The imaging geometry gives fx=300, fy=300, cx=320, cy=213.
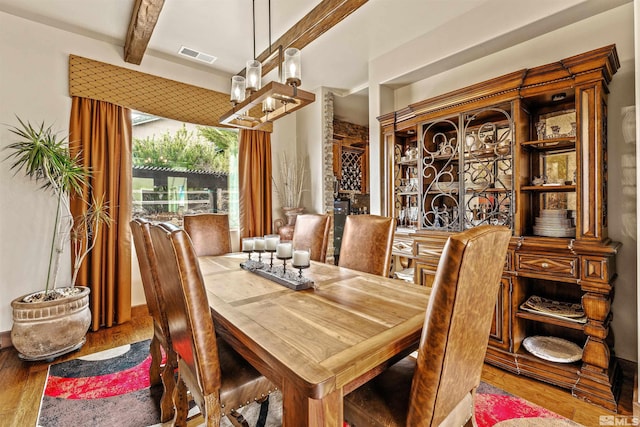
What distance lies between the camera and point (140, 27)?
261 cm

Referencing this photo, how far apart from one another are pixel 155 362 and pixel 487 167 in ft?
9.68

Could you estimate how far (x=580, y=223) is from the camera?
1897 mm

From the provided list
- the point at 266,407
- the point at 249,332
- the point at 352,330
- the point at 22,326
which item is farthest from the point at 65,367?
the point at 352,330

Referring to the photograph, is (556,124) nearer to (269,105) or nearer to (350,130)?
(269,105)

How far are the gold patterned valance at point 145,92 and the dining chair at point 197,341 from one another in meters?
2.62

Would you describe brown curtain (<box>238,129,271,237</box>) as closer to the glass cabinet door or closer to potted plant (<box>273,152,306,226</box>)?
potted plant (<box>273,152,306,226</box>)

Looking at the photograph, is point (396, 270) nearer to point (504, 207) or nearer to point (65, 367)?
point (504, 207)

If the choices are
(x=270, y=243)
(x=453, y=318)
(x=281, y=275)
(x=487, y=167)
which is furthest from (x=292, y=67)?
(x=487, y=167)

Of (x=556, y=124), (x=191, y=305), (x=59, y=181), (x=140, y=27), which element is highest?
(x=140, y=27)

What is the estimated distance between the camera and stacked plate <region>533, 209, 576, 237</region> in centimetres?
205

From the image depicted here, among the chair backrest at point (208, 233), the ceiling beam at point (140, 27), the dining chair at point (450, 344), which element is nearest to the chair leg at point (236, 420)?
the dining chair at point (450, 344)

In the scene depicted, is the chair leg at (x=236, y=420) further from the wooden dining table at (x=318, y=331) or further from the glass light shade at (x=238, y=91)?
the glass light shade at (x=238, y=91)

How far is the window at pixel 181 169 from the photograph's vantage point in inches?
139

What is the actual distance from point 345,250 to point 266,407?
3.77 feet
